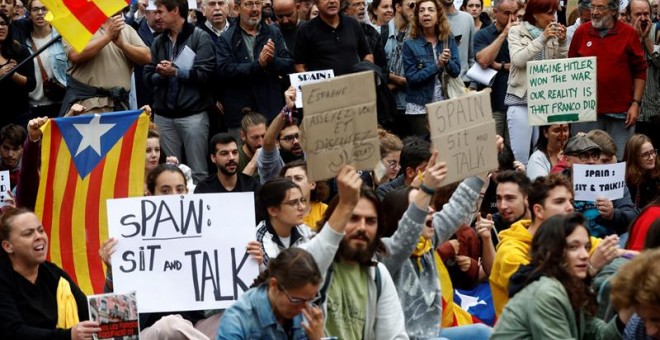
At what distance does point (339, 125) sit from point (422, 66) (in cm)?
609

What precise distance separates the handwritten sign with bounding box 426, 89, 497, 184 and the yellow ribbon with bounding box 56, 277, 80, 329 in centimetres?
230

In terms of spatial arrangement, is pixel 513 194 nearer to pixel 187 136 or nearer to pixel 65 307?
pixel 65 307

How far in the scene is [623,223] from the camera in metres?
11.8

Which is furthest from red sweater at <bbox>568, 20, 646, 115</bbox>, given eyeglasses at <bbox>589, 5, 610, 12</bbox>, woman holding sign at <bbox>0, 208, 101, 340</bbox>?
woman holding sign at <bbox>0, 208, 101, 340</bbox>

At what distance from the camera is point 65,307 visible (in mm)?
9141

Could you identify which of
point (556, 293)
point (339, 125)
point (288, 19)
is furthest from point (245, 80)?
point (556, 293)

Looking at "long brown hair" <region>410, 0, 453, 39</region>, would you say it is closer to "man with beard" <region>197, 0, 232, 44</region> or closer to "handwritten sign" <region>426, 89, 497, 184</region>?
"man with beard" <region>197, 0, 232, 44</region>

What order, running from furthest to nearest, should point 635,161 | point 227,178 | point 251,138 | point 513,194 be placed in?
point 635,161 → point 251,138 → point 227,178 → point 513,194

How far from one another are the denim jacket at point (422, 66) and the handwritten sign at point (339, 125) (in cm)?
585

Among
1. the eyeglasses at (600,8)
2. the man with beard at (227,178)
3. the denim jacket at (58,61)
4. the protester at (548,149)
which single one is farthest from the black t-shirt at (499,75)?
the man with beard at (227,178)

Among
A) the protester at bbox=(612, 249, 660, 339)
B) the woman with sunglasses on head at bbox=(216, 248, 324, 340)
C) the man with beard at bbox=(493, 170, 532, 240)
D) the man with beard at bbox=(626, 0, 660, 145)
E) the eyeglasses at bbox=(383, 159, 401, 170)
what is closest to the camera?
the protester at bbox=(612, 249, 660, 339)

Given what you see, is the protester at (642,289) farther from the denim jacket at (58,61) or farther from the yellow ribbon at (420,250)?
the denim jacket at (58,61)

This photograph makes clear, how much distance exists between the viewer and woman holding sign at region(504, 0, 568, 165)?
1467cm

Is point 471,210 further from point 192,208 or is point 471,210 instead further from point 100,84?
point 100,84
